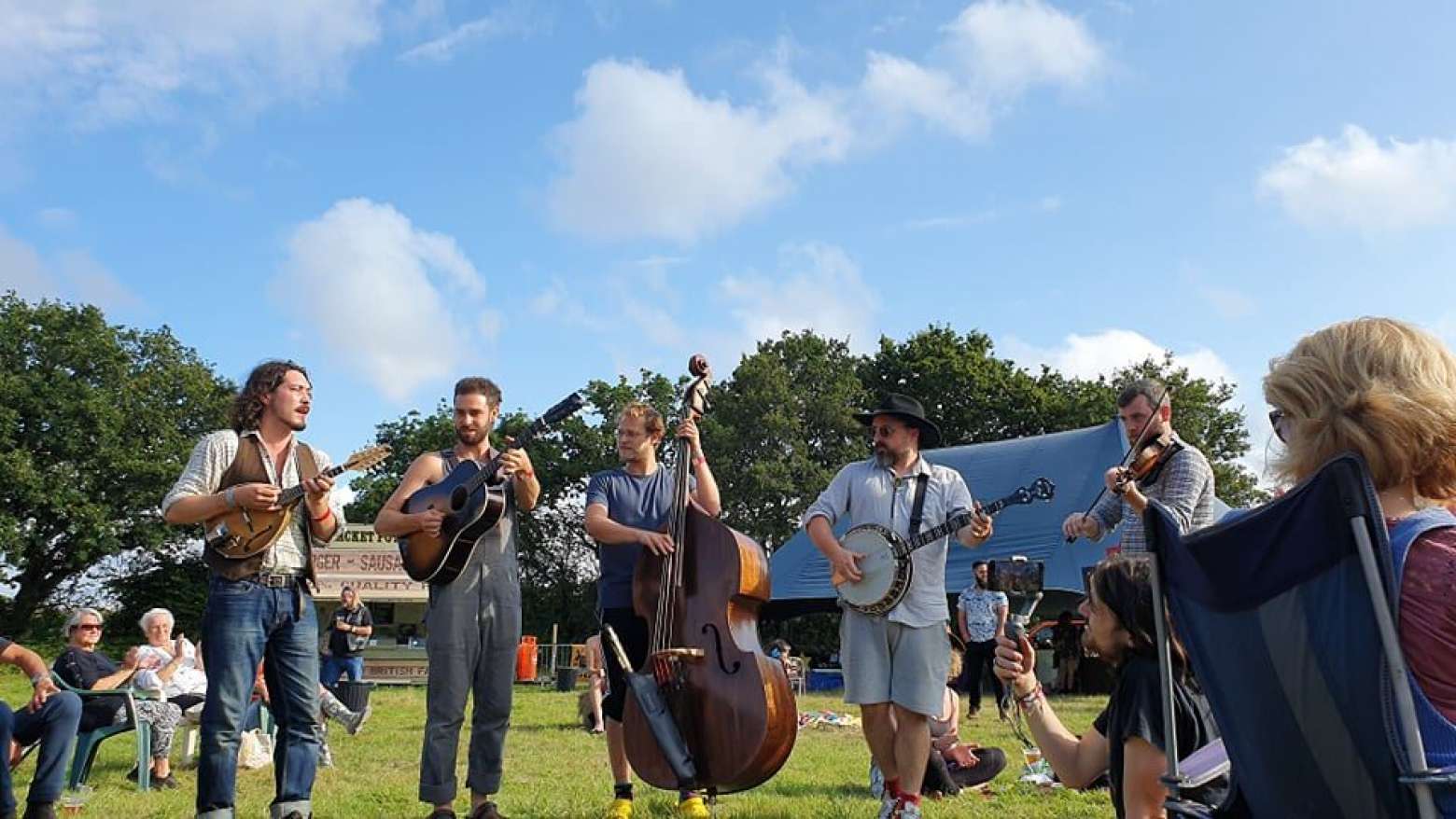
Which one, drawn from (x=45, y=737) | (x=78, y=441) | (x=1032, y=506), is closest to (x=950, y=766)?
(x=45, y=737)

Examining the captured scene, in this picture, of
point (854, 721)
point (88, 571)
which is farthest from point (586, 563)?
point (854, 721)

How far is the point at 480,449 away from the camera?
5672 millimetres

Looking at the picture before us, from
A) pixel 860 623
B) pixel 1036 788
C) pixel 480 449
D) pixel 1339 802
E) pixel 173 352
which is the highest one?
pixel 173 352

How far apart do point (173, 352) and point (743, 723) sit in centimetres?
4661

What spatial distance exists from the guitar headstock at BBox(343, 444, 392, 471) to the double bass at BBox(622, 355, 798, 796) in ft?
4.55

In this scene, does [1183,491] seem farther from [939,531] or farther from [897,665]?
[897,665]

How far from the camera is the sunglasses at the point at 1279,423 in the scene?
6.93ft

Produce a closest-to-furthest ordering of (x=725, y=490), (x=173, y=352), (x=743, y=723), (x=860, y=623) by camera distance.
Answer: (x=743, y=723), (x=860, y=623), (x=725, y=490), (x=173, y=352)

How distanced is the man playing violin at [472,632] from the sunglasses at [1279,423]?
374 cm

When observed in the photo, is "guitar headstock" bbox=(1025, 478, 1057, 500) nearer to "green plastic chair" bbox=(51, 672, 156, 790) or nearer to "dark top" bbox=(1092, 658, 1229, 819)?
"dark top" bbox=(1092, 658, 1229, 819)

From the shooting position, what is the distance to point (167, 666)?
8.64 metres

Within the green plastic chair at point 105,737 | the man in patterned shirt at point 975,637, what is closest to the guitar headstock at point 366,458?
the green plastic chair at point 105,737

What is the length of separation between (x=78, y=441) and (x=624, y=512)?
41600mm

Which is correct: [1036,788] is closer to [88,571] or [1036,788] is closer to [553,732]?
[553,732]
